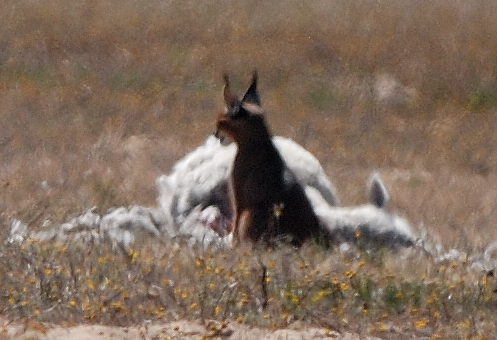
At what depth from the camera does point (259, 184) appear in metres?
9.34

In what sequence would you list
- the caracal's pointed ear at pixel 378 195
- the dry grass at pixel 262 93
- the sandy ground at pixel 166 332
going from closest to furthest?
the sandy ground at pixel 166 332, the caracal's pointed ear at pixel 378 195, the dry grass at pixel 262 93

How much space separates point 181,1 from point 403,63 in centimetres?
400

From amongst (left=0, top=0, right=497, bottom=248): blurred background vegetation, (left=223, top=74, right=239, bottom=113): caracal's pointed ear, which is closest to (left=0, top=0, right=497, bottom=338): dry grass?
(left=0, top=0, right=497, bottom=248): blurred background vegetation

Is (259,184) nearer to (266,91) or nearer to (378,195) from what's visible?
(378,195)

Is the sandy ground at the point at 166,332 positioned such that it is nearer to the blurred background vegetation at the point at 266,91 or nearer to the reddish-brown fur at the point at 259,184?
the reddish-brown fur at the point at 259,184

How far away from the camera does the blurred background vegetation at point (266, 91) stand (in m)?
13.0

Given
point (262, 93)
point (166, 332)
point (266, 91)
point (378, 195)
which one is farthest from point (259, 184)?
point (266, 91)

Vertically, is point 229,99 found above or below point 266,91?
above

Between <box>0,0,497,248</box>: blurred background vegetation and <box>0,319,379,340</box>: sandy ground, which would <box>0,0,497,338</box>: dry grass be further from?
<box>0,319,379,340</box>: sandy ground

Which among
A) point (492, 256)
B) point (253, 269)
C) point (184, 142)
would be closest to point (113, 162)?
point (184, 142)

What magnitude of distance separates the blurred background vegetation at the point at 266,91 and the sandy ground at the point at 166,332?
450 centimetres

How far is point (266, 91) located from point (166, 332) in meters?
10.9

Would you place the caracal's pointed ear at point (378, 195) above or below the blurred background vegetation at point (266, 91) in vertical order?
below

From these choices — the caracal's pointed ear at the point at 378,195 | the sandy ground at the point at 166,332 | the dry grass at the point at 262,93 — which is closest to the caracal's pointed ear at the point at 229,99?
the dry grass at the point at 262,93
